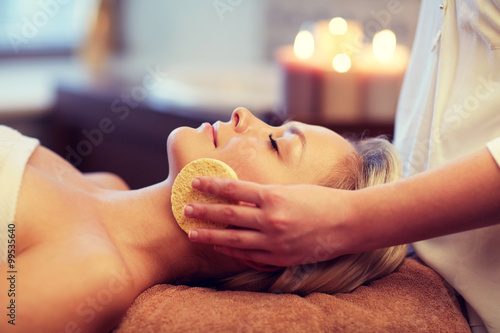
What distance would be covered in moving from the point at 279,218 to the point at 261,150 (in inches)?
11.3

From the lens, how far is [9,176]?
3.28 feet

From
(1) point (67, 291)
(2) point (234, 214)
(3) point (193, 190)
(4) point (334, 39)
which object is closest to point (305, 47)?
(4) point (334, 39)

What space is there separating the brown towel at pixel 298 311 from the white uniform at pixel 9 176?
0.27 m

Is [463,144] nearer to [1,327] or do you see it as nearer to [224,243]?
[224,243]

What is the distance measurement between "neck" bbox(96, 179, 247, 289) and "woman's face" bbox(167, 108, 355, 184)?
0.10 metres

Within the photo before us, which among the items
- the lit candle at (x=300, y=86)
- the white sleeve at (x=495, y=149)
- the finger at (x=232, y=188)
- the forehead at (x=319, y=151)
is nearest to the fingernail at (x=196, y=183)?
the finger at (x=232, y=188)

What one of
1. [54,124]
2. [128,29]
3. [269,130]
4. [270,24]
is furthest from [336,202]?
[128,29]

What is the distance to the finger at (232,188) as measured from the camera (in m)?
0.90

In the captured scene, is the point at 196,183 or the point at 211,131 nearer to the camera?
the point at 196,183

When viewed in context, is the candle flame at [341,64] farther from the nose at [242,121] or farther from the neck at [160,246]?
the neck at [160,246]

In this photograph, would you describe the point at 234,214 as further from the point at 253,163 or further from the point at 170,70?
the point at 170,70

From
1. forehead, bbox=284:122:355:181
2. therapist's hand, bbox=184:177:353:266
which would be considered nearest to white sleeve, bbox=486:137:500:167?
therapist's hand, bbox=184:177:353:266

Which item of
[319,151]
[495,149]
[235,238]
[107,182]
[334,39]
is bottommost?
[107,182]

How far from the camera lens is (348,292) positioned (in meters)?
1.11
